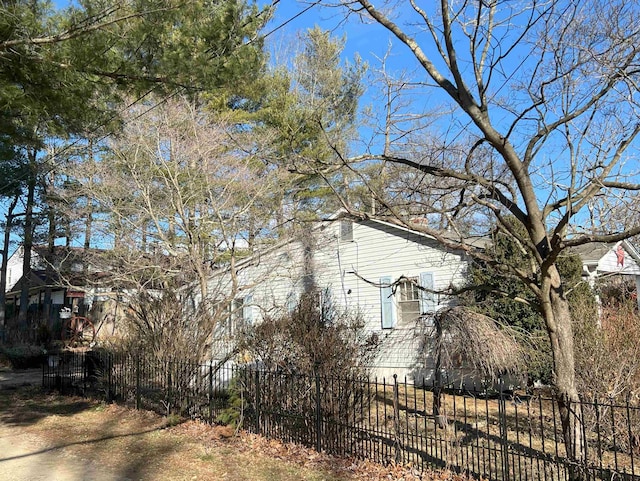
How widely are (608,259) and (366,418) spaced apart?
8772 mm

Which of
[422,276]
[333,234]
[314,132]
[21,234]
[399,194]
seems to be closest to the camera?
[399,194]

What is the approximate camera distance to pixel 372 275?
46.5 feet

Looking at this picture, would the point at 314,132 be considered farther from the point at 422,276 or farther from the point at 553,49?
the point at 553,49

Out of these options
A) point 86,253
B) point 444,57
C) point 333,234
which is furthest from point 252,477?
point 86,253

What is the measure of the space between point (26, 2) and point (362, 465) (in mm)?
6779

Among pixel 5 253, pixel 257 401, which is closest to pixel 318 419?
pixel 257 401

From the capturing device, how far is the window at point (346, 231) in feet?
49.3

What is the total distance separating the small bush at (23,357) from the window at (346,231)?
957 cm

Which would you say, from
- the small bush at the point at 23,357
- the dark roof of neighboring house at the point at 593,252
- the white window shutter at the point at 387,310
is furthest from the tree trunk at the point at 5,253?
the dark roof of neighboring house at the point at 593,252

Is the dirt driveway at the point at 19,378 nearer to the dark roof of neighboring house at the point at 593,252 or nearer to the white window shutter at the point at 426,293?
the white window shutter at the point at 426,293

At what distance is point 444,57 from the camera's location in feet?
18.8

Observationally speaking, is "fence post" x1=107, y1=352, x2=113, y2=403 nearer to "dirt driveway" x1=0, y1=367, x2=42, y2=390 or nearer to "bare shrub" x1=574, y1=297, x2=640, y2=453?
"dirt driveway" x1=0, y1=367, x2=42, y2=390

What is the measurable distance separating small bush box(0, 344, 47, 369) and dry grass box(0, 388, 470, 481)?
7213 mm

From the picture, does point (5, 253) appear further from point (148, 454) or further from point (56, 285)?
point (148, 454)
